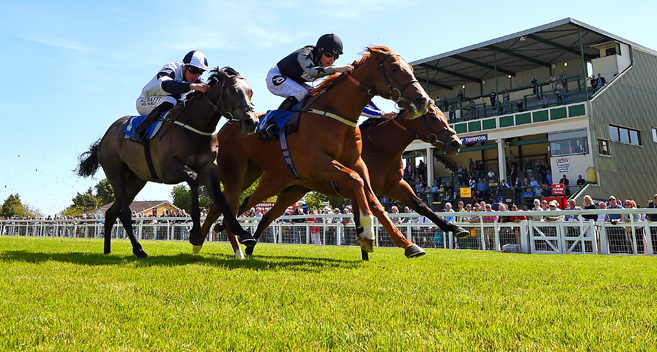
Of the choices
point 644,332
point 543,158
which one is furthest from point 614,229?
point 543,158

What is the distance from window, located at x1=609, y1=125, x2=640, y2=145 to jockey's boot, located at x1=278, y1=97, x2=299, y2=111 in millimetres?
26037

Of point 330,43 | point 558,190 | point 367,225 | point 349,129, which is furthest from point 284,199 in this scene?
point 558,190

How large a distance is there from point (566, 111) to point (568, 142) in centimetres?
165

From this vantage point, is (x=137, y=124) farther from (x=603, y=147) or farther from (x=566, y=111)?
(x=603, y=147)

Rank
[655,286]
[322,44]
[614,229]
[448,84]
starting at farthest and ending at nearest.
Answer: [448,84]
[614,229]
[322,44]
[655,286]

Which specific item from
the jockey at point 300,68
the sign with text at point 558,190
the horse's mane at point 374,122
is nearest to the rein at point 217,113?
the jockey at point 300,68

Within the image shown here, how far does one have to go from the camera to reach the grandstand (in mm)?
25891

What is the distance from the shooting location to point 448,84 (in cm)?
3722

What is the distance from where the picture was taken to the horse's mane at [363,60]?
5777mm

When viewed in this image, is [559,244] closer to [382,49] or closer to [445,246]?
[445,246]

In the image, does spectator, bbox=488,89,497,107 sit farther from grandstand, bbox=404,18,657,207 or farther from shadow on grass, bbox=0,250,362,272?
shadow on grass, bbox=0,250,362,272

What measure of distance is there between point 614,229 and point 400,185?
239 inches

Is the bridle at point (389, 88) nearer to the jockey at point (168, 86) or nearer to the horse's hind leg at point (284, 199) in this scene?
the jockey at point (168, 86)

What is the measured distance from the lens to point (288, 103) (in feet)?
20.6
